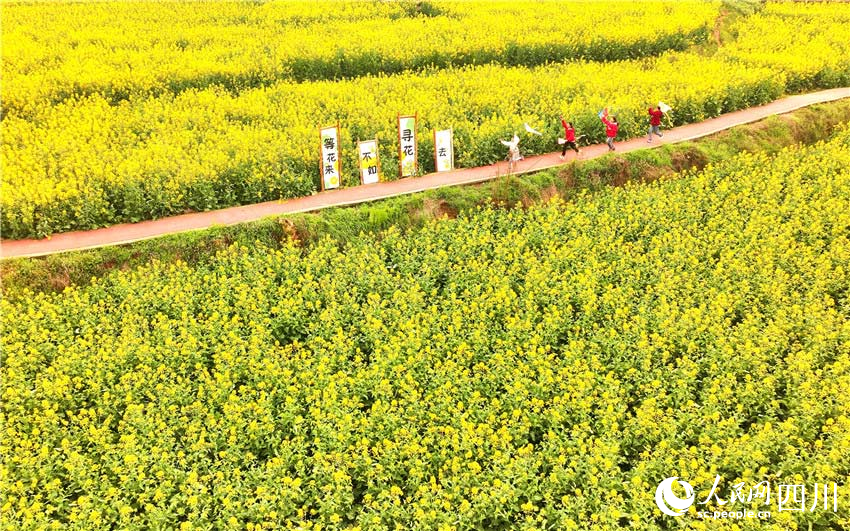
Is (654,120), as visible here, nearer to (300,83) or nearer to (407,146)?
(407,146)

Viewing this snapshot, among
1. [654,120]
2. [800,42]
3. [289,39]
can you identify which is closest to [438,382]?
[654,120]

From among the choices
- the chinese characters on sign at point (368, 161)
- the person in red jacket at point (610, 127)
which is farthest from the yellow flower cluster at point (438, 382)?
the person in red jacket at point (610, 127)

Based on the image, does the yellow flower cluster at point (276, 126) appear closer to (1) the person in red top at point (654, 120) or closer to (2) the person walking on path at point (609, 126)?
(1) the person in red top at point (654, 120)

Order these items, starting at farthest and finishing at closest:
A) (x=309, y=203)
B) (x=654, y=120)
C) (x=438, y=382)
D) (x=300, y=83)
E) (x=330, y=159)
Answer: (x=300, y=83)
(x=654, y=120)
(x=330, y=159)
(x=309, y=203)
(x=438, y=382)

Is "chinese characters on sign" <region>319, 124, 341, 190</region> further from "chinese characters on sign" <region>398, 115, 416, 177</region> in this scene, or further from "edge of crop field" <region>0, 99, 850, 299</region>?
"chinese characters on sign" <region>398, 115, 416, 177</region>

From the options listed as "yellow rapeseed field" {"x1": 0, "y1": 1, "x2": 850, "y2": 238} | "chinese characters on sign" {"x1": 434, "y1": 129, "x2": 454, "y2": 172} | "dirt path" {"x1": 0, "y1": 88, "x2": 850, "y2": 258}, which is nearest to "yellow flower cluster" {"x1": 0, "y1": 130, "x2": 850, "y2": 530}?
"dirt path" {"x1": 0, "y1": 88, "x2": 850, "y2": 258}

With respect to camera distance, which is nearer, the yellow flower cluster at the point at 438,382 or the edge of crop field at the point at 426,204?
the yellow flower cluster at the point at 438,382

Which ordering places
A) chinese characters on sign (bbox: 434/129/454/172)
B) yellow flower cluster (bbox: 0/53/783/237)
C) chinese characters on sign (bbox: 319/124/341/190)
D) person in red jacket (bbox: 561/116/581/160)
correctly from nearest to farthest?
1. yellow flower cluster (bbox: 0/53/783/237)
2. chinese characters on sign (bbox: 319/124/341/190)
3. chinese characters on sign (bbox: 434/129/454/172)
4. person in red jacket (bbox: 561/116/581/160)
